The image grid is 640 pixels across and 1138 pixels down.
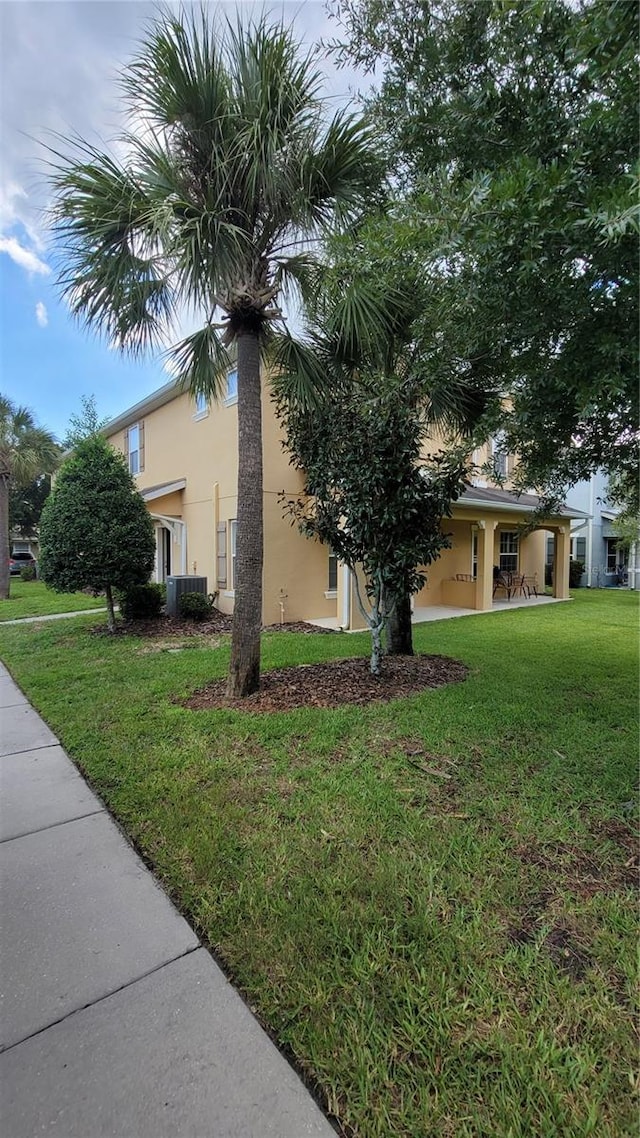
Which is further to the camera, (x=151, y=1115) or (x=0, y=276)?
(x=0, y=276)

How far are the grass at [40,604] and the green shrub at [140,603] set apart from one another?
72.1 inches

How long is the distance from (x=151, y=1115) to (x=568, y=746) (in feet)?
13.4

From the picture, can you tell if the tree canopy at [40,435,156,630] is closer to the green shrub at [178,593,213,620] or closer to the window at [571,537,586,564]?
the green shrub at [178,593,213,620]

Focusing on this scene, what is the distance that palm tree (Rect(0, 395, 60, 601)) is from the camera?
16.7m

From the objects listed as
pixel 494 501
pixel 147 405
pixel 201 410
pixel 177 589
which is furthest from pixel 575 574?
pixel 147 405

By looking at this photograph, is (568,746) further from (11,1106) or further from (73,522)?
(73,522)

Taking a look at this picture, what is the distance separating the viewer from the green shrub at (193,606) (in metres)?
10.9

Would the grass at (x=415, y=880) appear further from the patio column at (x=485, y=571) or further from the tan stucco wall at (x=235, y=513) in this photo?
the patio column at (x=485, y=571)

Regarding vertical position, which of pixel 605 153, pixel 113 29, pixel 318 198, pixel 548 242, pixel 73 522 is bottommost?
pixel 73 522

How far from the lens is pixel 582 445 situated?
11.0 ft

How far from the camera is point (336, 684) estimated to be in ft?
20.7

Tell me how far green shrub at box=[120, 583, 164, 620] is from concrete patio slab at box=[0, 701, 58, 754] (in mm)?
5470

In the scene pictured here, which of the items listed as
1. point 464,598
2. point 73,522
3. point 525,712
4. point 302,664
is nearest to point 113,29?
point 73,522

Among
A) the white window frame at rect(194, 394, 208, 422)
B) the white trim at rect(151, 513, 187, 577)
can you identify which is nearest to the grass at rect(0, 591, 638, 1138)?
the white trim at rect(151, 513, 187, 577)
